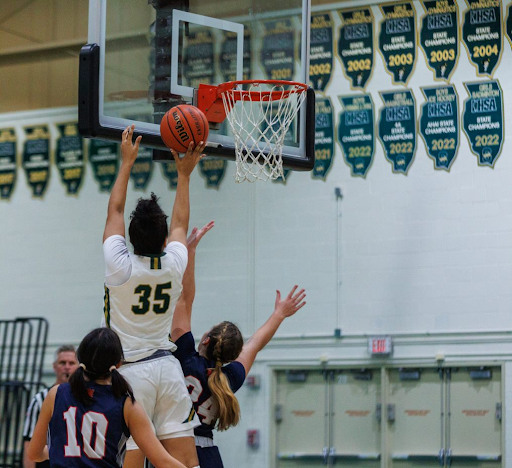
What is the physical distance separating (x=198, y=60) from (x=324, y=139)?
478 centimetres

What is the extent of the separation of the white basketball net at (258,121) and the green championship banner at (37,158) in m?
6.30

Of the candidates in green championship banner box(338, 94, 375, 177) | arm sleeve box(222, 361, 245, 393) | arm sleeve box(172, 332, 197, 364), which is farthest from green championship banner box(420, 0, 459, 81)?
arm sleeve box(172, 332, 197, 364)

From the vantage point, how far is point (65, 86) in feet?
41.0

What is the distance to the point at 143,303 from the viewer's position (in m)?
4.42

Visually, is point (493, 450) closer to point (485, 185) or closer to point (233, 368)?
point (485, 185)

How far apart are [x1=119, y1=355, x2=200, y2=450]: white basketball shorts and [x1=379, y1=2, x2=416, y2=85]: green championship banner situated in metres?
7.09

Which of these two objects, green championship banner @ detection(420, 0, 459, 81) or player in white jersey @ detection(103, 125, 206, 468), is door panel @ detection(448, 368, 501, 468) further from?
player in white jersey @ detection(103, 125, 206, 468)

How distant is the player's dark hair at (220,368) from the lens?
16.3ft

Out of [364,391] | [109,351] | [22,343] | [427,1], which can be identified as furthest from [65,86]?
[109,351]

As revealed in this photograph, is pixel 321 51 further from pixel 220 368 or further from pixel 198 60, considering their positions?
pixel 220 368

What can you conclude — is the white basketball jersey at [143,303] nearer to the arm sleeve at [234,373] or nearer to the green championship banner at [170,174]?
the arm sleeve at [234,373]

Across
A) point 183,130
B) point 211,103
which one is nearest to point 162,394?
point 183,130

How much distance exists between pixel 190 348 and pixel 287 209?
6250 mm

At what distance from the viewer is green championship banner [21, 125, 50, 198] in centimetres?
1257
